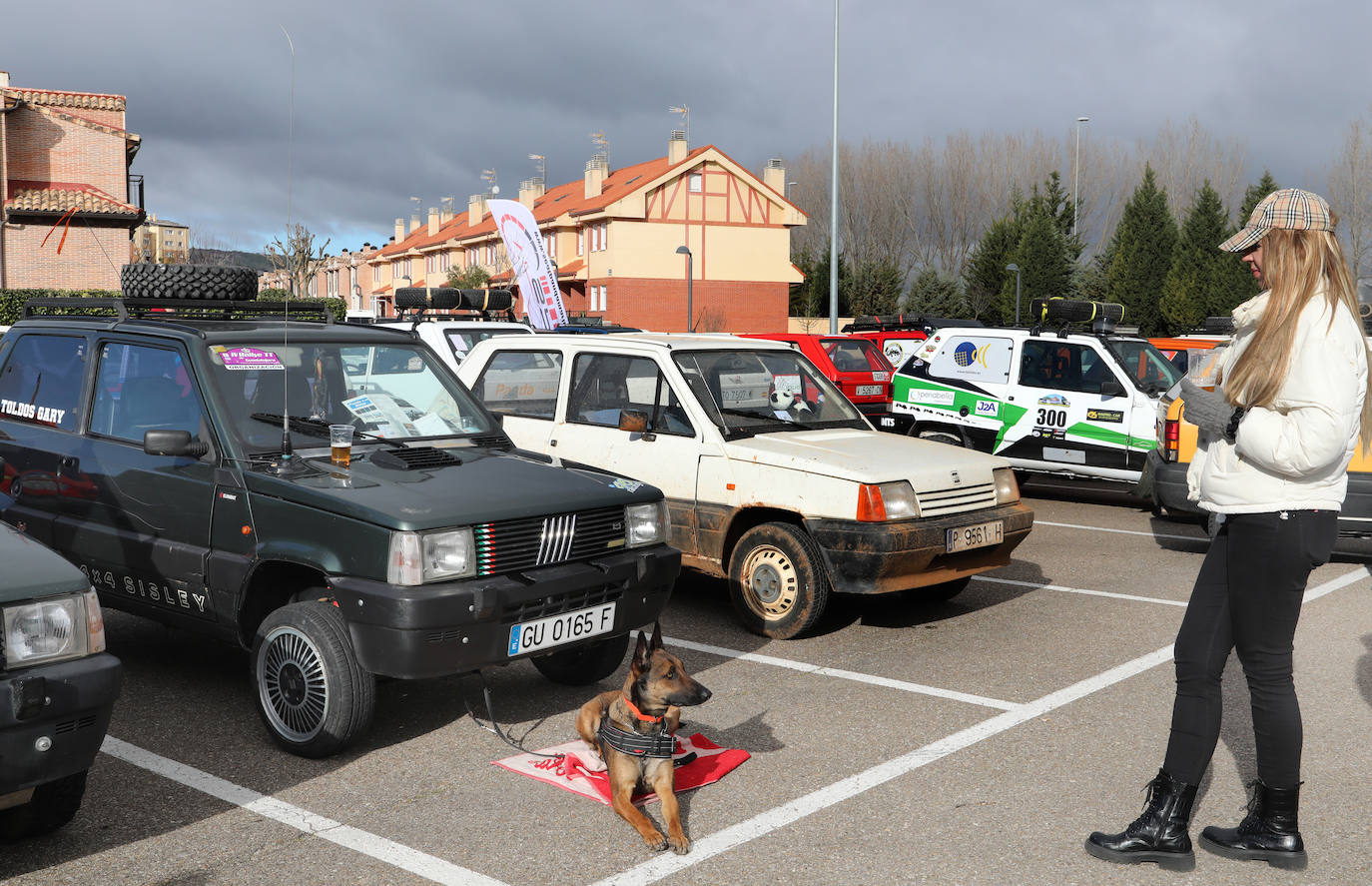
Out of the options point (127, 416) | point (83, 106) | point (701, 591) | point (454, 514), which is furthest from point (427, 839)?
point (83, 106)

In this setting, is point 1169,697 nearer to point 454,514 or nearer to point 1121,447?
point 454,514

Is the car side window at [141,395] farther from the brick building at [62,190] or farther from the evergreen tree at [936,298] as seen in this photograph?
the evergreen tree at [936,298]

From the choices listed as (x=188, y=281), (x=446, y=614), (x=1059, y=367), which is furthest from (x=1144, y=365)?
(x=446, y=614)

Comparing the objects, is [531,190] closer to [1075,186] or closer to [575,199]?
[575,199]

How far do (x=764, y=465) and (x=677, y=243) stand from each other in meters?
51.0

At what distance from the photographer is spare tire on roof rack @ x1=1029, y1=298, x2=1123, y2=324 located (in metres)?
12.5

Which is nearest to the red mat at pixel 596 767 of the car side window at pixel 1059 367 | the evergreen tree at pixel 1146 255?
the car side window at pixel 1059 367

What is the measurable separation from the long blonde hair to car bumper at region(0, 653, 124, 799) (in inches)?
143

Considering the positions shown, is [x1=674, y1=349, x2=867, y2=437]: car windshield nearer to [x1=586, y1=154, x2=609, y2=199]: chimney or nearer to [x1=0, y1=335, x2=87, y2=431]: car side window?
[x1=0, y1=335, x2=87, y2=431]: car side window

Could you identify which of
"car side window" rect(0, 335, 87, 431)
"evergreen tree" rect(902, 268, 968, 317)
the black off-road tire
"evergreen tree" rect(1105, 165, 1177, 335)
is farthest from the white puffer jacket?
"evergreen tree" rect(902, 268, 968, 317)

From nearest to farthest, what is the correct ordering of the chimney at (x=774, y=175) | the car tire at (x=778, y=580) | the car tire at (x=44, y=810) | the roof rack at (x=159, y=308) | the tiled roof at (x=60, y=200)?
the car tire at (x=44, y=810), the roof rack at (x=159, y=308), the car tire at (x=778, y=580), the tiled roof at (x=60, y=200), the chimney at (x=774, y=175)

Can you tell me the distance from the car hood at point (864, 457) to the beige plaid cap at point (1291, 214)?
3.03 metres

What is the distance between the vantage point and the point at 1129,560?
943cm

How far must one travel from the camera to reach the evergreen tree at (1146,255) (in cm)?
5712
